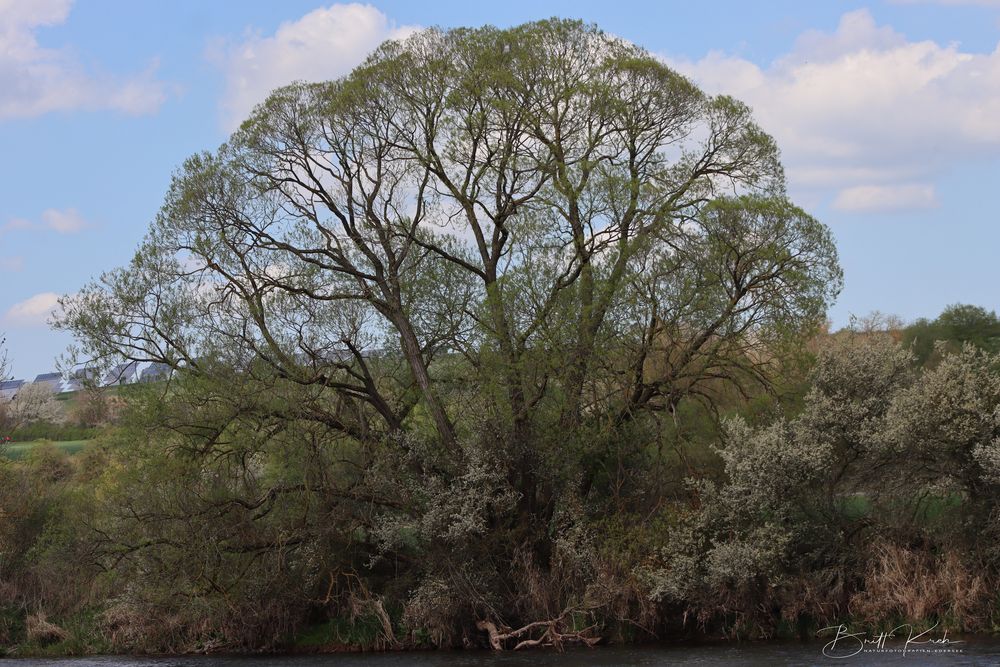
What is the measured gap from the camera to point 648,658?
2545 cm

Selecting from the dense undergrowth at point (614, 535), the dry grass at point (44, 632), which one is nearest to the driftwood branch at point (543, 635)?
the dense undergrowth at point (614, 535)

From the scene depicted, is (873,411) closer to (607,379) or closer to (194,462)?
(607,379)

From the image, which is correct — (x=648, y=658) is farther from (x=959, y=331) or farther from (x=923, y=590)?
(x=959, y=331)

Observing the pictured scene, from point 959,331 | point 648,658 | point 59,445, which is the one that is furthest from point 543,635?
point 59,445

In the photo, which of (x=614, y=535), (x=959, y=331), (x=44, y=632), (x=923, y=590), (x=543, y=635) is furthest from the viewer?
(x=959, y=331)

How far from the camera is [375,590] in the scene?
31234mm

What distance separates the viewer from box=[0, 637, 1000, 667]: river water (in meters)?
23.4

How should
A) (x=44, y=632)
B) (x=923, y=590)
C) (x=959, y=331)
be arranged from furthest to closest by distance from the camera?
(x=959, y=331) → (x=44, y=632) → (x=923, y=590)

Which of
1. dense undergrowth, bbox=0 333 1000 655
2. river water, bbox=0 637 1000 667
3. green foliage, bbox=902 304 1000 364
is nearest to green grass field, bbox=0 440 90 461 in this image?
dense undergrowth, bbox=0 333 1000 655

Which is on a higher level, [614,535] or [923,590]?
[614,535]

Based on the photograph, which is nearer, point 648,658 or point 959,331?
point 648,658

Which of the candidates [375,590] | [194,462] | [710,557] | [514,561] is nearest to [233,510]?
[194,462]

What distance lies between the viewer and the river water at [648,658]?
2342 centimetres

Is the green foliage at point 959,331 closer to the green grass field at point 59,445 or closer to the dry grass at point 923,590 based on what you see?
the dry grass at point 923,590
